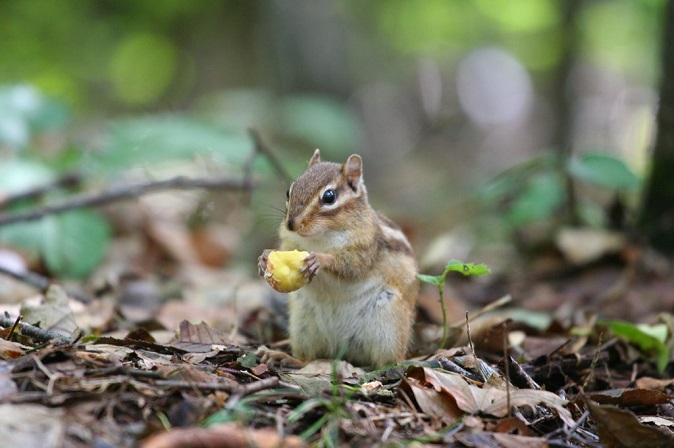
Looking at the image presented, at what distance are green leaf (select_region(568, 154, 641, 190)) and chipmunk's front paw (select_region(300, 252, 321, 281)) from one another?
8.77 ft

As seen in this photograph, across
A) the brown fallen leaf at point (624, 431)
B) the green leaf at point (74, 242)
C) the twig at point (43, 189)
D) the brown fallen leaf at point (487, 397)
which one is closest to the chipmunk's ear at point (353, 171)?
the brown fallen leaf at point (487, 397)

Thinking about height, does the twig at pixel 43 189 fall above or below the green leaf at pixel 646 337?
above

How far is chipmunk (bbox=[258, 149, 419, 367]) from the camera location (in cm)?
372

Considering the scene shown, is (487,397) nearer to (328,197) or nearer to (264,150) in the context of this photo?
(328,197)

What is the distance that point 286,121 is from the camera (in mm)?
9438

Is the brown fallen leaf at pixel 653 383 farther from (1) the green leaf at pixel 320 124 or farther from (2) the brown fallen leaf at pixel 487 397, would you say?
(1) the green leaf at pixel 320 124

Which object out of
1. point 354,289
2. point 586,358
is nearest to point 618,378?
point 586,358

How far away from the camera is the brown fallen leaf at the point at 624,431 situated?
284 cm

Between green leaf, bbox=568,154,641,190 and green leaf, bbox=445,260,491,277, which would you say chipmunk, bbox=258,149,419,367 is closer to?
green leaf, bbox=445,260,491,277

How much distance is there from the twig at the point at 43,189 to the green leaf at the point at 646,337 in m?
4.09

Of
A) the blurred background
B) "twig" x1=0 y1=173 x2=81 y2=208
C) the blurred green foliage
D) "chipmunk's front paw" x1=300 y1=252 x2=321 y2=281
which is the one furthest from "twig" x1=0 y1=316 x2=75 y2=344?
the blurred green foliage

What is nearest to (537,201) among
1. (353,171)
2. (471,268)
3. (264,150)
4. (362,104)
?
(264,150)

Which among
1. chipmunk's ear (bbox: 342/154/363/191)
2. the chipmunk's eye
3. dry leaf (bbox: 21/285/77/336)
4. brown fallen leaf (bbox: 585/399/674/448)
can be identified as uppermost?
chipmunk's ear (bbox: 342/154/363/191)

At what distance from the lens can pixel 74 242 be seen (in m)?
5.58
